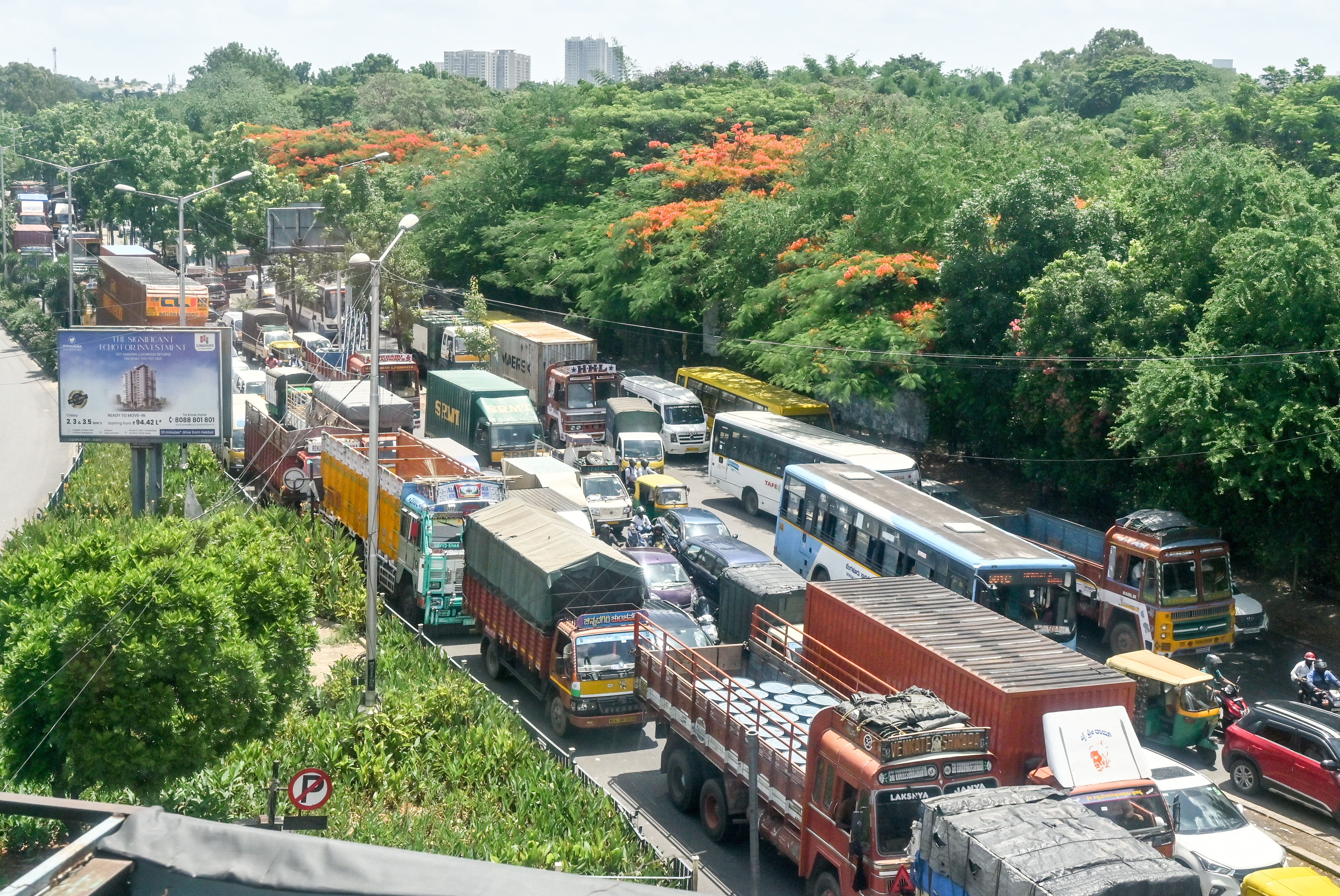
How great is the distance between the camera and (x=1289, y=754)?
1686cm

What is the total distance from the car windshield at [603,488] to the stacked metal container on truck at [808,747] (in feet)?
36.6

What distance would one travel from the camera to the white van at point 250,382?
144 feet

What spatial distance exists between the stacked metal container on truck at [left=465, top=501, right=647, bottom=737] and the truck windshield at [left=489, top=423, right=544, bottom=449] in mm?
12389

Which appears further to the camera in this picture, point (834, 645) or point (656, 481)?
point (656, 481)

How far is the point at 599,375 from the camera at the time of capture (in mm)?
38406

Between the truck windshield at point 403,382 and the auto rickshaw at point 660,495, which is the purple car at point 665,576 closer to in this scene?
the auto rickshaw at point 660,495

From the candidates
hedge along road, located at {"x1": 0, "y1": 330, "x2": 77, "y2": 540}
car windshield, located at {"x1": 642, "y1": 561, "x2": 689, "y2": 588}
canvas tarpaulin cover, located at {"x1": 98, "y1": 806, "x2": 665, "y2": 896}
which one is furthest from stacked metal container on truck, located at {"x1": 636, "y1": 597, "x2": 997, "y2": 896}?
hedge along road, located at {"x1": 0, "y1": 330, "x2": 77, "y2": 540}

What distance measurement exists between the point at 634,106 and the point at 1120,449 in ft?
117

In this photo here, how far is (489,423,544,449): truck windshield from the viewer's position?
109 ft

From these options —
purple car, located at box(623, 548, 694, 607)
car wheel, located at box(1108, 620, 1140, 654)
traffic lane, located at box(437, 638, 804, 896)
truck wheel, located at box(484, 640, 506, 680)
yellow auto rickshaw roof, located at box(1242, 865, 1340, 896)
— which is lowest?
traffic lane, located at box(437, 638, 804, 896)

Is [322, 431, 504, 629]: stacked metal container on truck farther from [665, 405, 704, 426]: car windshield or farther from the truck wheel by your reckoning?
[665, 405, 704, 426]: car windshield

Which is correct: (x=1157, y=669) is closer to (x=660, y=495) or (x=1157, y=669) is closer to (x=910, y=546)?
(x=910, y=546)

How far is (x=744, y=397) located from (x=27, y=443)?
2383cm

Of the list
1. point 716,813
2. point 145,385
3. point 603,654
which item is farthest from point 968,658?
point 145,385
